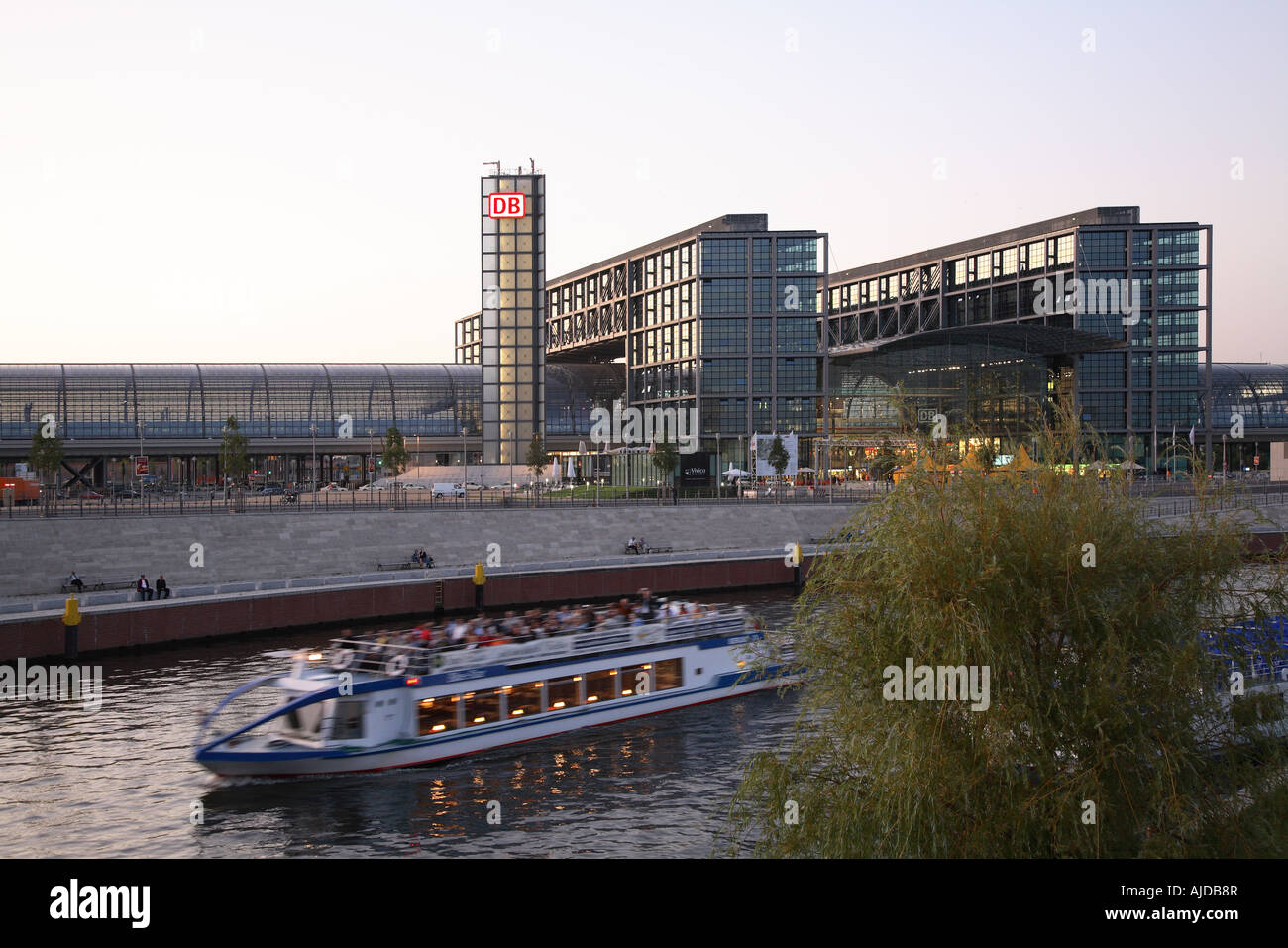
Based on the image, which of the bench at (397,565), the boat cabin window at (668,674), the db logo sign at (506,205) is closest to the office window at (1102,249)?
the db logo sign at (506,205)

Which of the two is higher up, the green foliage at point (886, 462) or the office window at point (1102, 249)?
the office window at point (1102, 249)

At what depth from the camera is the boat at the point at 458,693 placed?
27641 millimetres

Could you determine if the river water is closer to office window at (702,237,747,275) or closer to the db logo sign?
office window at (702,237,747,275)

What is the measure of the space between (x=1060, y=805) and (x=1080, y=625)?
1957 millimetres

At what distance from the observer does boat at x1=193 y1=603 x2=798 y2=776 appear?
27641 millimetres

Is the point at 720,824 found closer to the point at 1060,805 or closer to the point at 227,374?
the point at 1060,805

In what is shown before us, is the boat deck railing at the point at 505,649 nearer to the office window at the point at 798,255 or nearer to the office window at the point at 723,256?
the office window at the point at 723,256

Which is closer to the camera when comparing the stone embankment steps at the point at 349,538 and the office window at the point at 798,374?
the stone embankment steps at the point at 349,538

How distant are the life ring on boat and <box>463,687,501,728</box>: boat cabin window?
194 centimetres

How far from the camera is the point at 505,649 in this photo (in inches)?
1230

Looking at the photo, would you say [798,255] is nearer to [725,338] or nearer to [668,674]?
[725,338]

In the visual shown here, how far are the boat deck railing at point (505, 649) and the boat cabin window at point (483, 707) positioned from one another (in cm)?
84
